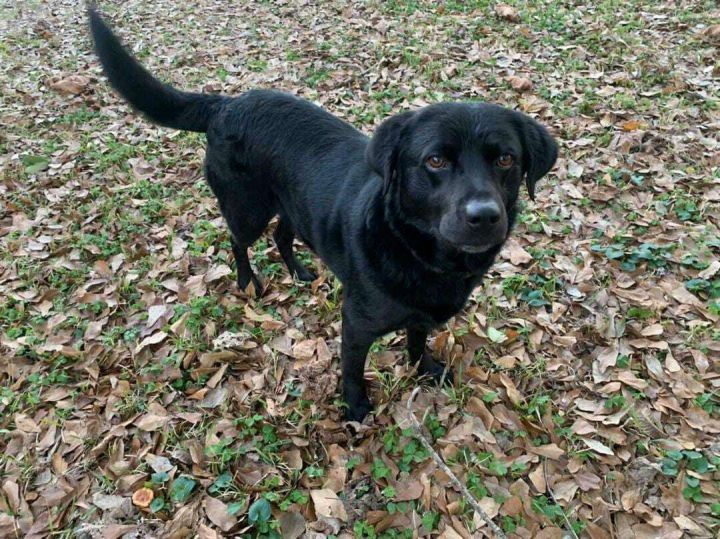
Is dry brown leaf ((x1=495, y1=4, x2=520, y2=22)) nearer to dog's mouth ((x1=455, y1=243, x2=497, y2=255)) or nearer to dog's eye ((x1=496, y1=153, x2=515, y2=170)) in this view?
dog's eye ((x1=496, y1=153, x2=515, y2=170))

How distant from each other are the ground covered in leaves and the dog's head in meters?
1.14

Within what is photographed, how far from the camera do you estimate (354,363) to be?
2.60 m

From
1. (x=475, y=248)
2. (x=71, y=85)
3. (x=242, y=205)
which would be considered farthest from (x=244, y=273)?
→ (x=71, y=85)

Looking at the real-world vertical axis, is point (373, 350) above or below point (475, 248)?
below

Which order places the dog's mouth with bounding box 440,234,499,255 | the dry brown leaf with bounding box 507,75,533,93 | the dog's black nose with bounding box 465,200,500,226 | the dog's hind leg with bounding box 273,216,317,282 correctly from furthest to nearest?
the dry brown leaf with bounding box 507,75,533,93 → the dog's hind leg with bounding box 273,216,317,282 → the dog's mouth with bounding box 440,234,499,255 → the dog's black nose with bounding box 465,200,500,226

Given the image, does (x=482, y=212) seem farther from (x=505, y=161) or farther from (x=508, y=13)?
(x=508, y=13)

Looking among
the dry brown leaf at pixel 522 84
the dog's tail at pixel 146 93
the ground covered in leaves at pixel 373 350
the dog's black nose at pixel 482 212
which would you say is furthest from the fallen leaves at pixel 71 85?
the dog's black nose at pixel 482 212

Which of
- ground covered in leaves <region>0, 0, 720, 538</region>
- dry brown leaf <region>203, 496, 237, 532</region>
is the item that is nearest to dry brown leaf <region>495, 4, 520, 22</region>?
ground covered in leaves <region>0, 0, 720, 538</region>

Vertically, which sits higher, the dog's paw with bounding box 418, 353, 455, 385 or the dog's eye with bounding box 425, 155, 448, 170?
the dog's eye with bounding box 425, 155, 448, 170

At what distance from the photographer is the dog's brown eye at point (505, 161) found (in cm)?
215

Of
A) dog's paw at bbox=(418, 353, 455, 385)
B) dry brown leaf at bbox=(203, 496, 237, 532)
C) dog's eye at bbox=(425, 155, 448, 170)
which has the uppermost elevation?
dog's eye at bbox=(425, 155, 448, 170)

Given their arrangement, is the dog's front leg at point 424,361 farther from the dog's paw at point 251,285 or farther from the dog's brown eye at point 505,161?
the dog's paw at point 251,285

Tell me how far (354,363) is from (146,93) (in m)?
2.00

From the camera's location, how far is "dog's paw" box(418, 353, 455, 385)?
2896 millimetres
